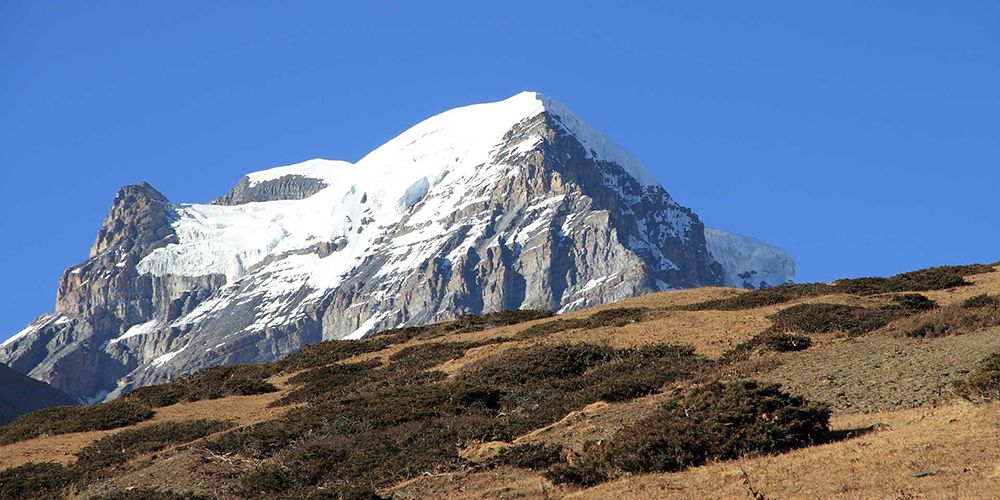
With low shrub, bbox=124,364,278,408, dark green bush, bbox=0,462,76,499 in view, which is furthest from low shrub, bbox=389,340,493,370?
dark green bush, bbox=0,462,76,499

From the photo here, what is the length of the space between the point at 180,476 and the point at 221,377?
2049 centimetres

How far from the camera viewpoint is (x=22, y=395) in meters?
172

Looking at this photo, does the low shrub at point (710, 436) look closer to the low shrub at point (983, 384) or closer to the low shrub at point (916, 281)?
the low shrub at point (983, 384)

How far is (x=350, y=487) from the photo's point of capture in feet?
97.0

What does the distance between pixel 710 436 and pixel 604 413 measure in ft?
21.5

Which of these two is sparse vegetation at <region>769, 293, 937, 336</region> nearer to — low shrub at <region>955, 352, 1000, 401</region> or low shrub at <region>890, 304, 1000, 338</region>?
low shrub at <region>890, 304, 1000, 338</region>

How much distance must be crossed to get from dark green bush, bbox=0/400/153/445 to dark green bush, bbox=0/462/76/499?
6.55 metres

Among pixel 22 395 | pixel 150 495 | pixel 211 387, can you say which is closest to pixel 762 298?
pixel 211 387

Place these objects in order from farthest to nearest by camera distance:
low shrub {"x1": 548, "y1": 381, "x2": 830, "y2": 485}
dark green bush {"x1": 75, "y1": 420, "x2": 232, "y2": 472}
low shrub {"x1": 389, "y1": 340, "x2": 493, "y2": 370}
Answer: low shrub {"x1": 389, "y1": 340, "x2": 493, "y2": 370} < dark green bush {"x1": 75, "y1": 420, "x2": 232, "y2": 472} < low shrub {"x1": 548, "y1": 381, "x2": 830, "y2": 485}

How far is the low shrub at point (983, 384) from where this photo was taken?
30844 millimetres

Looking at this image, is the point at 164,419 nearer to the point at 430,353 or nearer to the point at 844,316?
the point at 430,353

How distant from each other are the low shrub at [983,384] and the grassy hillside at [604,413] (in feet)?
0.23

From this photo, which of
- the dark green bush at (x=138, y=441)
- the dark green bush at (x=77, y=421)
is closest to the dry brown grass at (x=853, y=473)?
the dark green bush at (x=138, y=441)

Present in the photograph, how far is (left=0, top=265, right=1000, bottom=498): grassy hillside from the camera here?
28.0m
